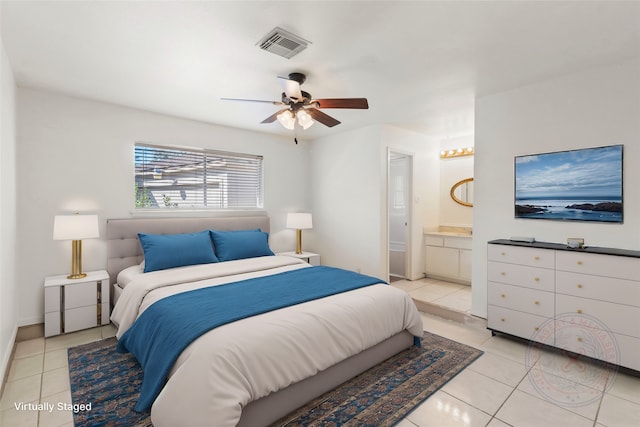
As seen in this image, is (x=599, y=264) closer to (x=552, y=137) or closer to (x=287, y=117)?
(x=552, y=137)

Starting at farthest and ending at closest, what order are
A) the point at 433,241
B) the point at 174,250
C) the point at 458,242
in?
the point at 433,241 → the point at 458,242 → the point at 174,250

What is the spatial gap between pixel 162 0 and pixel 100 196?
2569 millimetres

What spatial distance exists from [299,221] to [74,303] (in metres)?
2.89

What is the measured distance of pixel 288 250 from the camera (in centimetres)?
523

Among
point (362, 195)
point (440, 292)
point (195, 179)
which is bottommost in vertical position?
point (440, 292)

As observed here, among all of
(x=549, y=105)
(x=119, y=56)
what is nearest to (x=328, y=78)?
(x=119, y=56)

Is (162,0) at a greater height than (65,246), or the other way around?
(162,0)

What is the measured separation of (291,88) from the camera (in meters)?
2.49

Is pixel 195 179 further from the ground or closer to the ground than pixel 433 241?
further from the ground

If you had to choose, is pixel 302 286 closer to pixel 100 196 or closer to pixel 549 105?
pixel 100 196

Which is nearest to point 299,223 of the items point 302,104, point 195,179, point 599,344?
point 195,179

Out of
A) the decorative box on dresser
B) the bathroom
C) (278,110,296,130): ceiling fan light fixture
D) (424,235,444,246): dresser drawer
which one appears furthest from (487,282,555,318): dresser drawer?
(278,110,296,130): ceiling fan light fixture

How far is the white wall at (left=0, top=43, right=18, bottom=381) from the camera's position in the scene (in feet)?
7.35

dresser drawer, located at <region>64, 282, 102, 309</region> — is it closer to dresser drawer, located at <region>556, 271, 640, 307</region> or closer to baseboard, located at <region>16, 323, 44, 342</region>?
baseboard, located at <region>16, 323, 44, 342</region>
